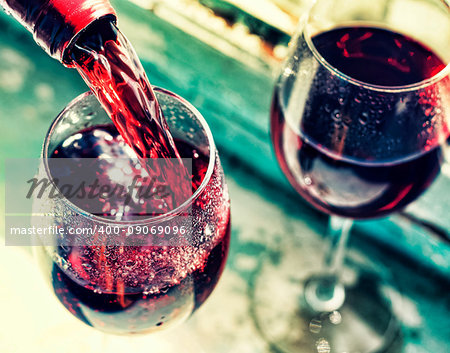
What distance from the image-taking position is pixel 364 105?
1.80ft

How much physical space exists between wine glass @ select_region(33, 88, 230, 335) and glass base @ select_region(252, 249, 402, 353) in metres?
0.26

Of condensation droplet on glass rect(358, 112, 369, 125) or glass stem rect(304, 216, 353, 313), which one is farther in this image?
glass stem rect(304, 216, 353, 313)

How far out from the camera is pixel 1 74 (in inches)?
37.3

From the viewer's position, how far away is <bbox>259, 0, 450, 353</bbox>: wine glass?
56cm

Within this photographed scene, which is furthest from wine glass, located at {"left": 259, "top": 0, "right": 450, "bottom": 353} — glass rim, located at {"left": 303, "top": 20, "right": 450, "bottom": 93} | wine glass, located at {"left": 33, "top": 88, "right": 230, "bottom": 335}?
wine glass, located at {"left": 33, "top": 88, "right": 230, "bottom": 335}

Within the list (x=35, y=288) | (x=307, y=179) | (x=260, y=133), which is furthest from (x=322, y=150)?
(x=35, y=288)

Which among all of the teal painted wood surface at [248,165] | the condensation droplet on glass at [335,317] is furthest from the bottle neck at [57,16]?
the condensation droplet on glass at [335,317]

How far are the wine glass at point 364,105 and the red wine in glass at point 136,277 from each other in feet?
0.38

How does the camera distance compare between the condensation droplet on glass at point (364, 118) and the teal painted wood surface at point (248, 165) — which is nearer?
the condensation droplet on glass at point (364, 118)

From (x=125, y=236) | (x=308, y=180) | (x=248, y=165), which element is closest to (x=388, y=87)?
(x=308, y=180)

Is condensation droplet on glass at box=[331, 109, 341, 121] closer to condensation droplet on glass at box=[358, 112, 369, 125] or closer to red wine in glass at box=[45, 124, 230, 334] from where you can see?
condensation droplet on glass at box=[358, 112, 369, 125]

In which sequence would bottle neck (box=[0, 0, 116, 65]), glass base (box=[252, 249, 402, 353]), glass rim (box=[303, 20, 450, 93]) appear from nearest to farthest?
1. bottle neck (box=[0, 0, 116, 65])
2. glass rim (box=[303, 20, 450, 93])
3. glass base (box=[252, 249, 402, 353])

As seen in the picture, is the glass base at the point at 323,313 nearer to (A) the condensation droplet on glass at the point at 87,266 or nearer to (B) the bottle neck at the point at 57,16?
(A) the condensation droplet on glass at the point at 87,266

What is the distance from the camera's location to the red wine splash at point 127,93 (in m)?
0.46
